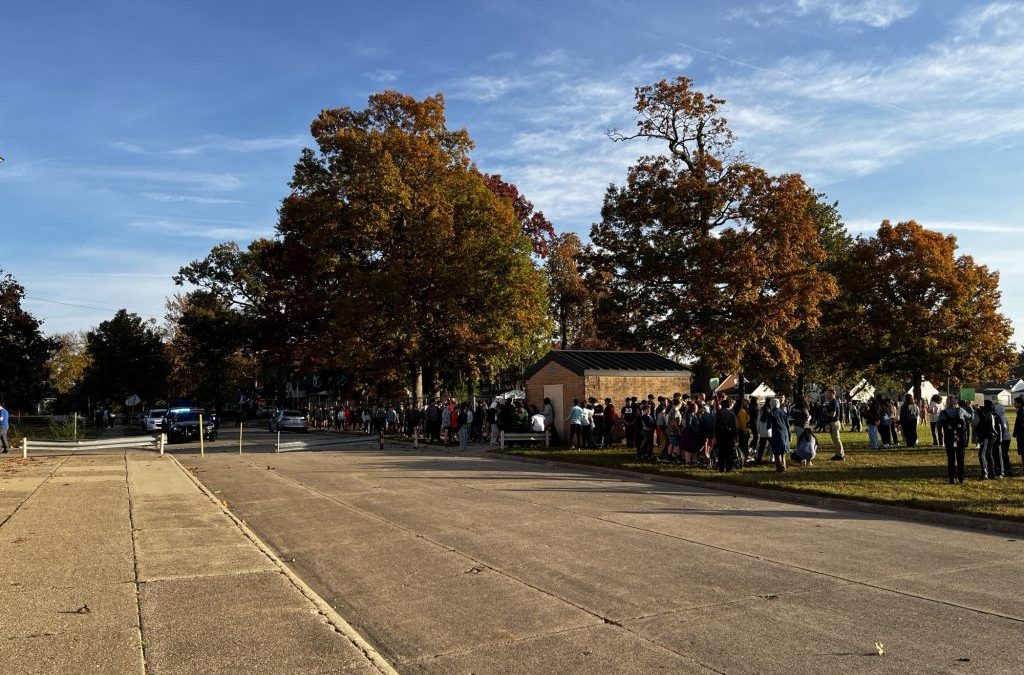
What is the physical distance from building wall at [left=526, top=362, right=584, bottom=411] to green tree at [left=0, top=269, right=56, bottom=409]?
93.1 ft

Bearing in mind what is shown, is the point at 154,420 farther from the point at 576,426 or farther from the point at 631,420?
the point at 631,420

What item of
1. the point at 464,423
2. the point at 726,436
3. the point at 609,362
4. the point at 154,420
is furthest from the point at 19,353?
the point at 726,436

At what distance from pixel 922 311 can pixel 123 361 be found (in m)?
62.0

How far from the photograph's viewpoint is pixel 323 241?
1355 inches

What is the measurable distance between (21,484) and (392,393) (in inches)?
1240

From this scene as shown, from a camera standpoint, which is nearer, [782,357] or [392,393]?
[782,357]

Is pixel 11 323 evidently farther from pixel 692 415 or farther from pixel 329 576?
pixel 329 576

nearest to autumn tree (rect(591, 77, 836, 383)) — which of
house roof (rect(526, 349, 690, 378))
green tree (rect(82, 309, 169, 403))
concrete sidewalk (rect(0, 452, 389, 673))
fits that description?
house roof (rect(526, 349, 690, 378))

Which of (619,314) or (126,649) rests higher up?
(619,314)

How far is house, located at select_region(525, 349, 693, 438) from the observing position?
2603 centimetres

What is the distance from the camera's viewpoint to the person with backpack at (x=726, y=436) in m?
17.0

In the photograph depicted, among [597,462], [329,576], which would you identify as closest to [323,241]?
[597,462]

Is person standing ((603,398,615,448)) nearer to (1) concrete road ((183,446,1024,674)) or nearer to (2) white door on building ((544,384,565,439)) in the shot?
(2) white door on building ((544,384,565,439))

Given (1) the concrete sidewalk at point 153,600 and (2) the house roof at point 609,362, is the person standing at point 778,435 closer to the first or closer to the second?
(2) the house roof at point 609,362
